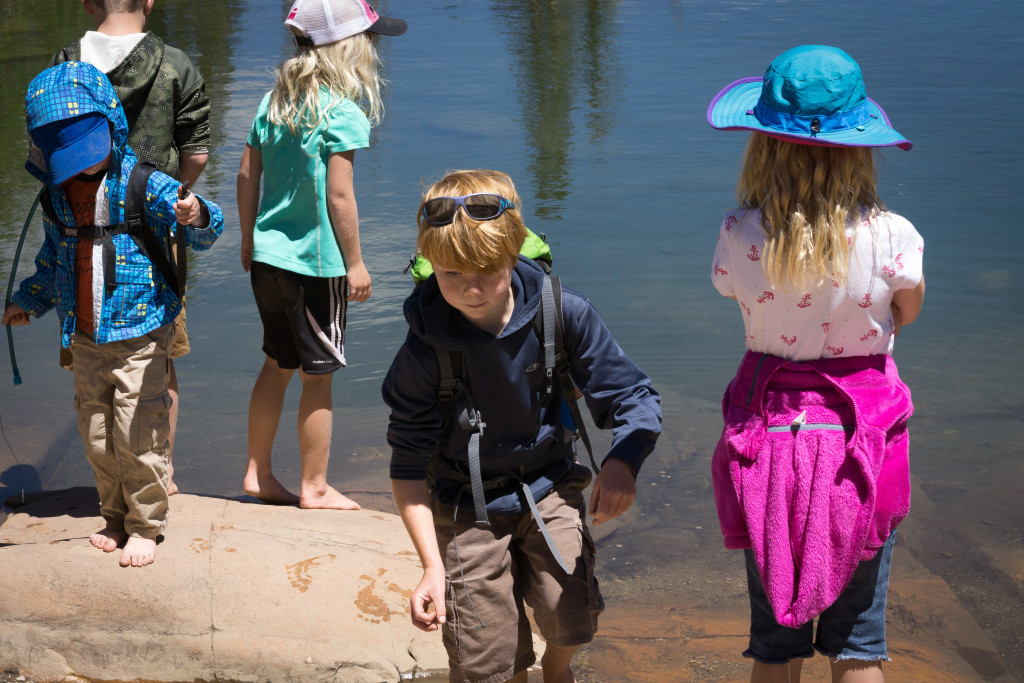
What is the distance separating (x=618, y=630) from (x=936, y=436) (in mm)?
2310

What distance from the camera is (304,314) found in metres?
3.56

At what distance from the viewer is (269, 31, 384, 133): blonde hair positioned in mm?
3420

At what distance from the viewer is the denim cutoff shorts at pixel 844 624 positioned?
2.28 meters

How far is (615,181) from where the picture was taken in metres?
8.38

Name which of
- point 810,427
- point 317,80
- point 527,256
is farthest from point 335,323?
point 810,427

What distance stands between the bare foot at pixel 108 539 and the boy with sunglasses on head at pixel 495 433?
1399mm

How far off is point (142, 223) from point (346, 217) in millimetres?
683

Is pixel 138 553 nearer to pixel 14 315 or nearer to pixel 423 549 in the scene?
pixel 14 315

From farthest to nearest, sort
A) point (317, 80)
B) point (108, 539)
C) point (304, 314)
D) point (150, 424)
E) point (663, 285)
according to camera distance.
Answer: point (663, 285)
point (304, 314)
point (317, 80)
point (108, 539)
point (150, 424)

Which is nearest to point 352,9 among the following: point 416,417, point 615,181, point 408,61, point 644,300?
point 416,417

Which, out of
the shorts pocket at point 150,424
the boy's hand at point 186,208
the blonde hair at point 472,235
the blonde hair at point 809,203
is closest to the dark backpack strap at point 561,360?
the blonde hair at point 472,235

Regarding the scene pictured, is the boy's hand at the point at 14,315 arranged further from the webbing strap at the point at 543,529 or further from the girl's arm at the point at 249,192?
the webbing strap at the point at 543,529

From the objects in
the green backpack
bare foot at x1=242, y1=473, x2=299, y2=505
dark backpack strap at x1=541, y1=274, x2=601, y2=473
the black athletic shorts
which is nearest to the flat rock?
bare foot at x1=242, y1=473, x2=299, y2=505

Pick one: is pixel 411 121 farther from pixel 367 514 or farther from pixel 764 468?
pixel 764 468
